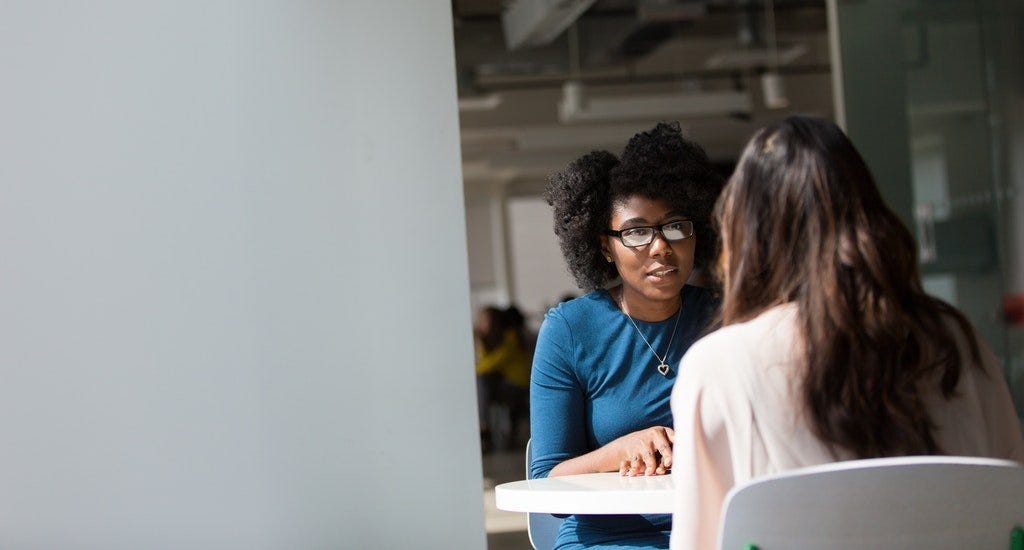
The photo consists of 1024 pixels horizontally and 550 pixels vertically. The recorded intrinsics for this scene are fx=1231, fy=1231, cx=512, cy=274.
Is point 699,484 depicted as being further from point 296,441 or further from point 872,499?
point 296,441

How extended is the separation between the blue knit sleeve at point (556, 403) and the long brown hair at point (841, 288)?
96 cm

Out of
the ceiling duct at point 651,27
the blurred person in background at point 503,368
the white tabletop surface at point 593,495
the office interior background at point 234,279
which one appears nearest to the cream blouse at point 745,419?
the white tabletop surface at point 593,495

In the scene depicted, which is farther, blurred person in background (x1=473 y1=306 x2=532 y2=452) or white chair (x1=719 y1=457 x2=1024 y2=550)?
blurred person in background (x1=473 y1=306 x2=532 y2=452)

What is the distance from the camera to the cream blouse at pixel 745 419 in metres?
1.49

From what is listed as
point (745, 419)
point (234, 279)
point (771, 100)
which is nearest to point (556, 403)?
point (234, 279)

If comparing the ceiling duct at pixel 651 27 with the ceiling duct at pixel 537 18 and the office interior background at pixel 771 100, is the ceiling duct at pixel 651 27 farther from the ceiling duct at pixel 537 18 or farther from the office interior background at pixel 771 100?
the ceiling duct at pixel 537 18

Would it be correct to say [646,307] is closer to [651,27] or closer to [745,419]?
[745,419]

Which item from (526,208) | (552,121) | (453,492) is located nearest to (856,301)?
(453,492)

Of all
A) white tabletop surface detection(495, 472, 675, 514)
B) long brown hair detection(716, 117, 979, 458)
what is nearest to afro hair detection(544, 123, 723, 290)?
white tabletop surface detection(495, 472, 675, 514)

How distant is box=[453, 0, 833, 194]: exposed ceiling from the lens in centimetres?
941

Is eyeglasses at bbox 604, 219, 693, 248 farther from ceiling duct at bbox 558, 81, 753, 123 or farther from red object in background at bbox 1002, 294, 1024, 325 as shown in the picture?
ceiling duct at bbox 558, 81, 753, 123

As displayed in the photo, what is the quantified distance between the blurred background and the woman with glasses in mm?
745

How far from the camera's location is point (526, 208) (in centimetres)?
1875

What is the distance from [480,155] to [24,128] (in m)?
12.7
